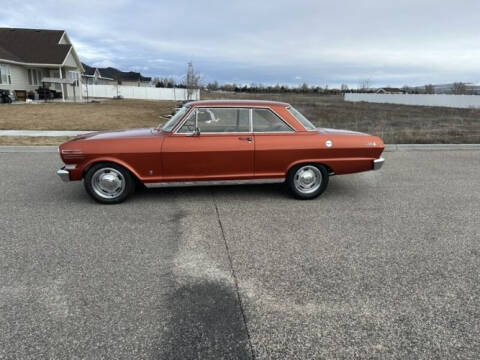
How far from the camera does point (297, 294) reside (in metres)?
2.99

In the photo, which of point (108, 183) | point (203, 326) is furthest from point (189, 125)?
point (203, 326)

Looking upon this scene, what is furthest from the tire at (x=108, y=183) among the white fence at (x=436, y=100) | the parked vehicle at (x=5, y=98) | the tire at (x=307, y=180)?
the white fence at (x=436, y=100)

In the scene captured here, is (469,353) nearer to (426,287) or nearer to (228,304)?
(426,287)

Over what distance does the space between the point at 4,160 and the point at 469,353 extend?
9077 millimetres

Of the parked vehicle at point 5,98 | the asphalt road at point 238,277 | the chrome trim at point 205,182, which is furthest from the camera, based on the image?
the parked vehicle at point 5,98

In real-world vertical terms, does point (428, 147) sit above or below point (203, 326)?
above

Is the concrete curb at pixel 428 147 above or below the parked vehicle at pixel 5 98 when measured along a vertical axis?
below

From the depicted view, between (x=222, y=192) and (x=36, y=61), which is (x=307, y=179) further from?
(x=36, y=61)

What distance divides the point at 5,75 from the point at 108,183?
31.0 m

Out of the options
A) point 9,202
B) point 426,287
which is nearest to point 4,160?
point 9,202

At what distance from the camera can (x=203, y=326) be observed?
8.44 ft

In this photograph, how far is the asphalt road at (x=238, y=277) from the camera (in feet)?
7.97

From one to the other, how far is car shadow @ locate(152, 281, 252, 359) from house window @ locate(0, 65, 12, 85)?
3316cm

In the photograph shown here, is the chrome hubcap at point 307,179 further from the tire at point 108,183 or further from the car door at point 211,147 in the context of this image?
the tire at point 108,183
